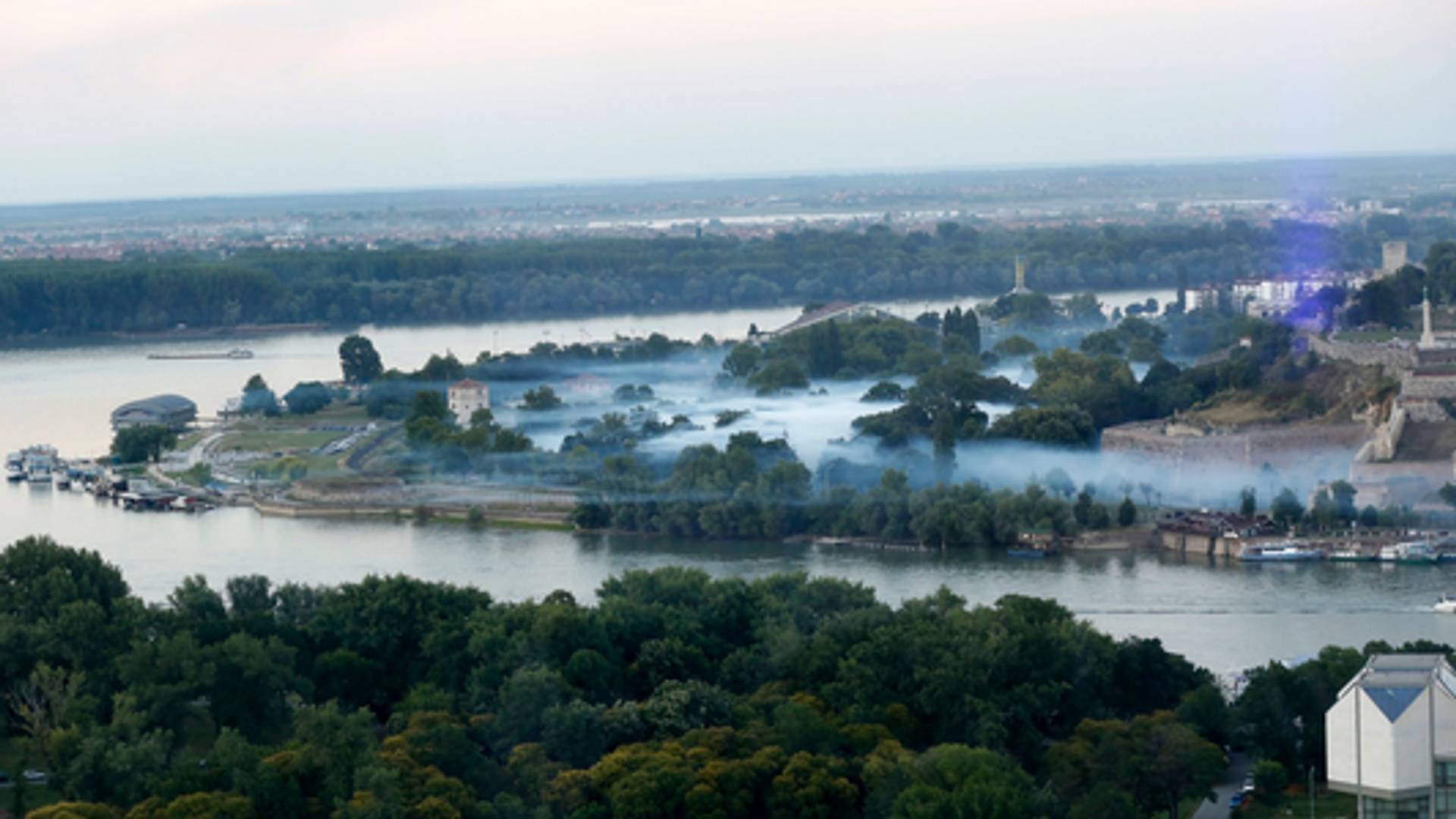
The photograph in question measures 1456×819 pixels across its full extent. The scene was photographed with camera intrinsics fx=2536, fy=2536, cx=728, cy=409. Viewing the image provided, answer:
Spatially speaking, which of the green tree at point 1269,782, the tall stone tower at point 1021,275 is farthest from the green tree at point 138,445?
the tall stone tower at point 1021,275

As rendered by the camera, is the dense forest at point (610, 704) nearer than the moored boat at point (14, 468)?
Yes

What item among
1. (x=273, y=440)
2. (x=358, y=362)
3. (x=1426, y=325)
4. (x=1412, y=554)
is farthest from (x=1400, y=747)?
(x=358, y=362)

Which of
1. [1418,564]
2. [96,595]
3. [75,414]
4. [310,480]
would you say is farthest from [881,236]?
[96,595]

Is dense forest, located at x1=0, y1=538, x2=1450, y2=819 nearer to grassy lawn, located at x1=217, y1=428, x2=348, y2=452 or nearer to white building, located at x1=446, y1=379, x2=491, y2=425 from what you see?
grassy lawn, located at x1=217, y1=428, x2=348, y2=452

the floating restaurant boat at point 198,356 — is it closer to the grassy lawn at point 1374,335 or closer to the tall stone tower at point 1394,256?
the tall stone tower at point 1394,256

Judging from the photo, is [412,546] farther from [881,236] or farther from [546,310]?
[881,236]

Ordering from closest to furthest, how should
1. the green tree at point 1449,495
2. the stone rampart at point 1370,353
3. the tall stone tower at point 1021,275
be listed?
the green tree at point 1449,495 → the stone rampart at point 1370,353 → the tall stone tower at point 1021,275

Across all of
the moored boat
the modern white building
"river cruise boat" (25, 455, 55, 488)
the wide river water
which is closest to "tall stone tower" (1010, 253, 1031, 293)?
the wide river water
